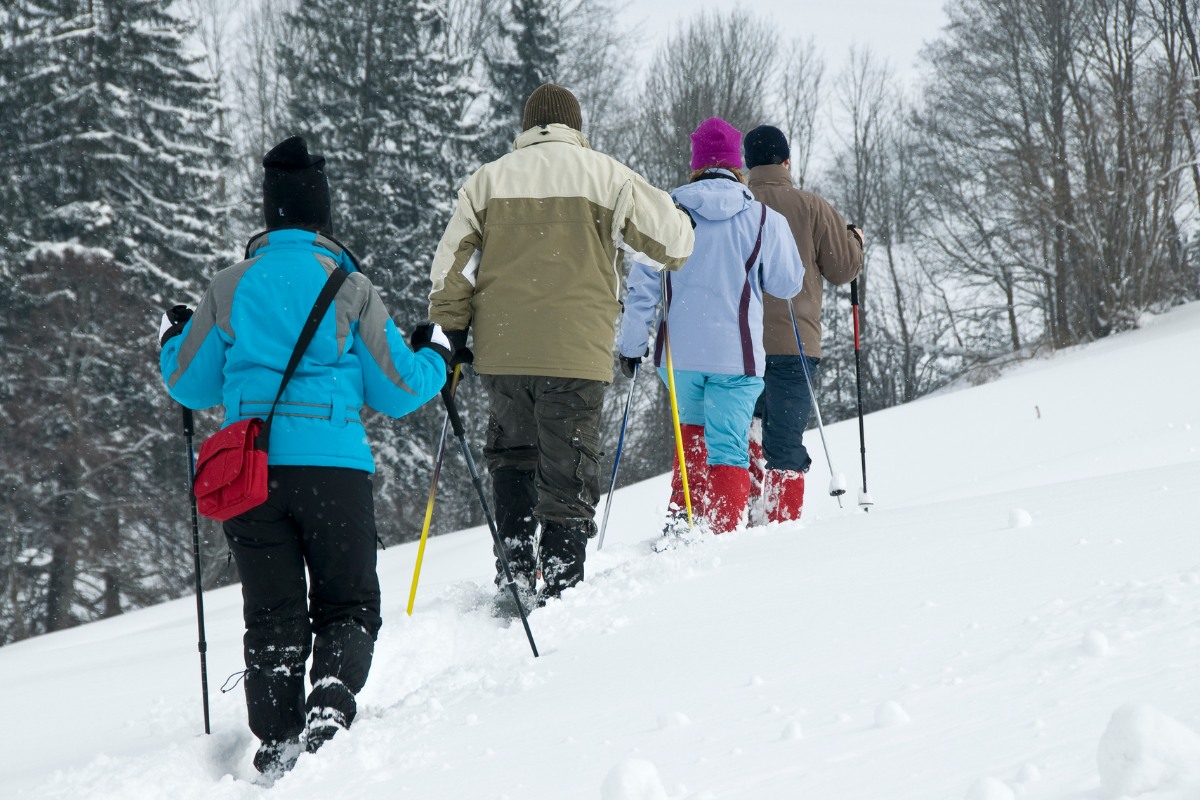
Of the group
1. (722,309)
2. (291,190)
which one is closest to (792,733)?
(291,190)

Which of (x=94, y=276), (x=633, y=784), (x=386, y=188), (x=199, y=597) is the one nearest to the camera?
(x=633, y=784)

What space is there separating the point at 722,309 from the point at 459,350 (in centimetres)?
137

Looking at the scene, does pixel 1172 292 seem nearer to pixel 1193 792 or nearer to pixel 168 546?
pixel 1193 792

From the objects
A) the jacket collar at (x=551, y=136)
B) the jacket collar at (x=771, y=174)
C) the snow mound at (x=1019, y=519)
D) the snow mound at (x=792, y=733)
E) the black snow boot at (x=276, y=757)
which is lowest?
the black snow boot at (x=276, y=757)

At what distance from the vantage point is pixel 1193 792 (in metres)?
1.11

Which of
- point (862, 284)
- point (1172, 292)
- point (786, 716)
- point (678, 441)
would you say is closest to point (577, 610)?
point (678, 441)

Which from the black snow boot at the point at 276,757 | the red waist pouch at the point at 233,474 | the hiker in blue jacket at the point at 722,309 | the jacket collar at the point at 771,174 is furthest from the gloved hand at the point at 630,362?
the black snow boot at the point at 276,757

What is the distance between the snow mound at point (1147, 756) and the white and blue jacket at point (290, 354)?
2.05 meters

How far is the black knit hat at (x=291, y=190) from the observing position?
9.54 feet

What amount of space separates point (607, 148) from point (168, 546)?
13.8 metres

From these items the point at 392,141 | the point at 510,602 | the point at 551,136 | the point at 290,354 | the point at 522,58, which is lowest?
the point at 510,602

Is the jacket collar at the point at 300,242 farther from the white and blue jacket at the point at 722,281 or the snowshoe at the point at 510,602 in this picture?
the white and blue jacket at the point at 722,281

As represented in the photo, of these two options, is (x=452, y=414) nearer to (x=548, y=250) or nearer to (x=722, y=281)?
(x=548, y=250)

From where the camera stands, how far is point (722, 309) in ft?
14.8
